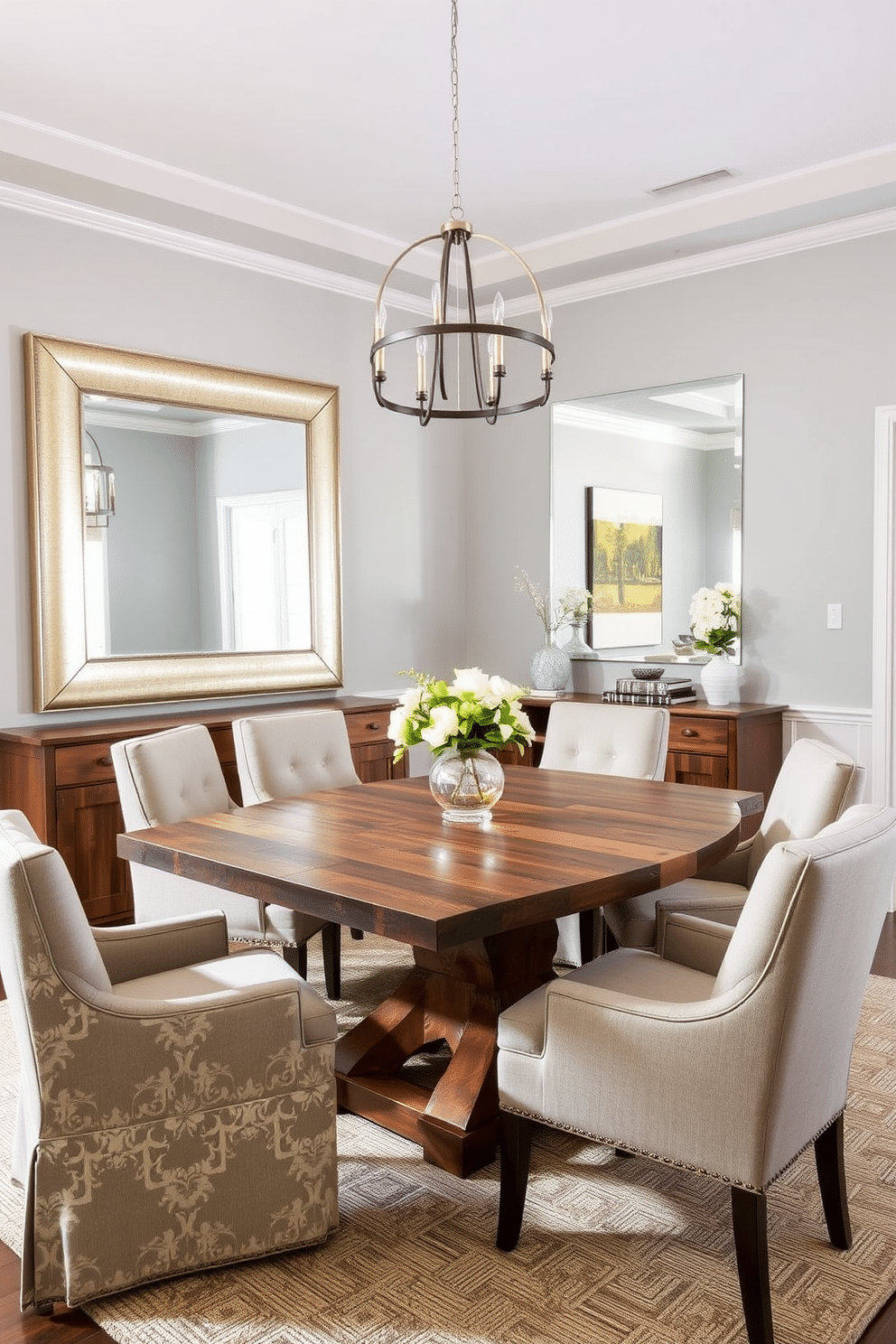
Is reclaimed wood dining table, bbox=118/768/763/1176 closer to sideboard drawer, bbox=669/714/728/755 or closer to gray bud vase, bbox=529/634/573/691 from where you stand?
sideboard drawer, bbox=669/714/728/755

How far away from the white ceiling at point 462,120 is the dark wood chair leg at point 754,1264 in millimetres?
3132

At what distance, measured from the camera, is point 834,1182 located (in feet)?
6.94

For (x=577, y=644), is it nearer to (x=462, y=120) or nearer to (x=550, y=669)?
(x=550, y=669)

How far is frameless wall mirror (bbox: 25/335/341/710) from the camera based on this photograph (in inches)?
168

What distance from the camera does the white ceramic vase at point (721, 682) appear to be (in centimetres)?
487

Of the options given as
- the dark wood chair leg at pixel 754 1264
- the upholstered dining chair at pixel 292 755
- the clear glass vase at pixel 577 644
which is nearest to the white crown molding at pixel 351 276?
the clear glass vase at pixel 577 644

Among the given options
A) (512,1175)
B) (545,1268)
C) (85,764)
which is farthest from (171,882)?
(545,1268)

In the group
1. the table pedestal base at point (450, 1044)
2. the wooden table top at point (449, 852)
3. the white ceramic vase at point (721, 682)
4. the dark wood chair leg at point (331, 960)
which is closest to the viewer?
the wooden table top at point (449, 852)

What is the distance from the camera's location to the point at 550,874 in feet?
7.29

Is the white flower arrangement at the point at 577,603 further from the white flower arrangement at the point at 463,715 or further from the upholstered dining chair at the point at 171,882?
the white flower arrangement at the point at 463,715

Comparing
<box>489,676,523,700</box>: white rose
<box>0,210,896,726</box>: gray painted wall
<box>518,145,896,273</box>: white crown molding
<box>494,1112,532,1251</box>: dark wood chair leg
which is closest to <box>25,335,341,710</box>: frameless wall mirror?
<box>0,210,896,726</box>: gray painted wall

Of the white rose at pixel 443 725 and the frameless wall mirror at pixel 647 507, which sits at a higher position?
the frameless wall mirror at pixel 647 507

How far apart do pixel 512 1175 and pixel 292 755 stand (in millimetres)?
1906

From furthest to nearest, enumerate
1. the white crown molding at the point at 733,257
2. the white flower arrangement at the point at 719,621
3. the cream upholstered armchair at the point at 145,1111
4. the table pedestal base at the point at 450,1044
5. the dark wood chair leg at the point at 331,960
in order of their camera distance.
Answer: the white flower arrangement at the point at 719,621
the white crown molding at the point at 733,257
the dark wood chair leg at the point at 331,960
the table pedestal base at the point at 450,1044
the cream upholstered armchair at the point at 145,1111
